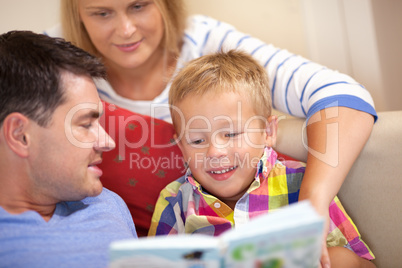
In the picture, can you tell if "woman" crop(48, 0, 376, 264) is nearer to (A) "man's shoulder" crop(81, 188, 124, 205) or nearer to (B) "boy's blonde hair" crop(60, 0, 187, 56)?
(B) "boy's blonde hair" crop(60, 0, 187, 56)

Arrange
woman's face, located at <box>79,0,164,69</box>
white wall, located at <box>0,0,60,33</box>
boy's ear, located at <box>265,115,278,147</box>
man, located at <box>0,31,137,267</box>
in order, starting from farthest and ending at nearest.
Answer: white wall, located at <box>0,0,60,33</box> → woman's face, located at <box>79,0,164,69</box> → boy's ear, located at <box>265,115,278,147</box> → man, located at <box>0,31,137,267</box>

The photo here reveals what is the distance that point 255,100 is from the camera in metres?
1.26

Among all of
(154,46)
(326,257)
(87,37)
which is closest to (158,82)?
(154,46)

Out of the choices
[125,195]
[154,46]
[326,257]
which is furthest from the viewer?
[154,46]

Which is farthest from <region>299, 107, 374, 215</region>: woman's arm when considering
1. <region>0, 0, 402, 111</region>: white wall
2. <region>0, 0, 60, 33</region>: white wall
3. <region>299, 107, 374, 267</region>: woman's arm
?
<region>0, 0, 60, 33</region>: white wall

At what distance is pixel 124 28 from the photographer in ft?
4.95

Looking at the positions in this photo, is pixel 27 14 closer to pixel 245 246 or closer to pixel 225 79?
pixel 225 79

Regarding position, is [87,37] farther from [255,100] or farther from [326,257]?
[326,257]

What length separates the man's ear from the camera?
3.17 ft

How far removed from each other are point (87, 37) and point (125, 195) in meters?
0.71

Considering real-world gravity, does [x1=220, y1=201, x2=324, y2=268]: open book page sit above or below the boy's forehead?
below

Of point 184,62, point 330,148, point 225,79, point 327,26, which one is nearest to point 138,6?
point 184,62

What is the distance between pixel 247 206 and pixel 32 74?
26.7 inches

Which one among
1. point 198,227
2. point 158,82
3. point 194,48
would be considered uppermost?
point 194,48
